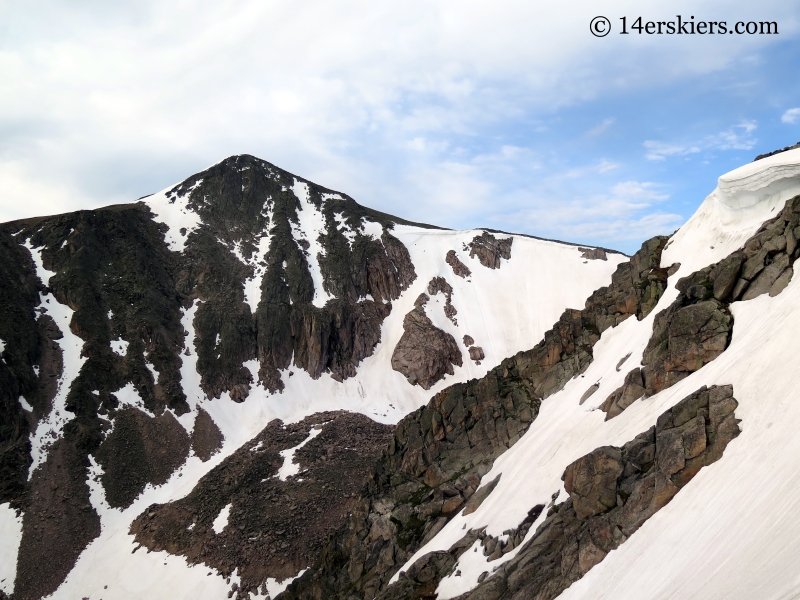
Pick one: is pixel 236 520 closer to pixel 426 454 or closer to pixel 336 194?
pixel 426 454

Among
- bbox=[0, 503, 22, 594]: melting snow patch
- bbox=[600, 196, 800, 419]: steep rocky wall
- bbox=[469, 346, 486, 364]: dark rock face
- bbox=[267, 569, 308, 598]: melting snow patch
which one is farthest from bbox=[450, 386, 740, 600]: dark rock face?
bbox=[469, 346, 486, 364]: dark rock face

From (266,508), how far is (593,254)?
2520 inches

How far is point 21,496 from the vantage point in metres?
44.8

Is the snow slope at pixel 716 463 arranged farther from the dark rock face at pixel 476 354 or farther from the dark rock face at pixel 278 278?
the dark rock face at pixel 278 278

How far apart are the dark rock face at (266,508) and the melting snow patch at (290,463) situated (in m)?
0.42

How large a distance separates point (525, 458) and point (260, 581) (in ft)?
74.9

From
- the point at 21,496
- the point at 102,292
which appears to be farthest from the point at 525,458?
the point at 102,292

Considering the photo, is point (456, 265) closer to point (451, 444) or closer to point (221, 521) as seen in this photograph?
point (221, 521)

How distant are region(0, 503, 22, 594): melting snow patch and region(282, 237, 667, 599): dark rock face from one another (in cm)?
1044

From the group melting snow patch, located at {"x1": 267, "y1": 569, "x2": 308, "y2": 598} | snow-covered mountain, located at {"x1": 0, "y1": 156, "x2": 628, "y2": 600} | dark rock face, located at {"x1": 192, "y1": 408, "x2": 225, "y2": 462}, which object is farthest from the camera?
dark rock face, located at {"x1": 192, "y1": 408, "x2": 225, "y2": 462}

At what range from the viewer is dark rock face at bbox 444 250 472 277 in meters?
85.4

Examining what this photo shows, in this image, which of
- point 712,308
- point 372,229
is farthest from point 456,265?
point 712,308

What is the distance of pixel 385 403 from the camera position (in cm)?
6762

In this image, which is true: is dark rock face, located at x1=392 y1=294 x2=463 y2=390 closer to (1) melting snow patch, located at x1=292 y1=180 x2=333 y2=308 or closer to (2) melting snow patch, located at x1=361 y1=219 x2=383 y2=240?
(1) melting snow patch, located at x1=292 y1=180 x2=333 y2=308
